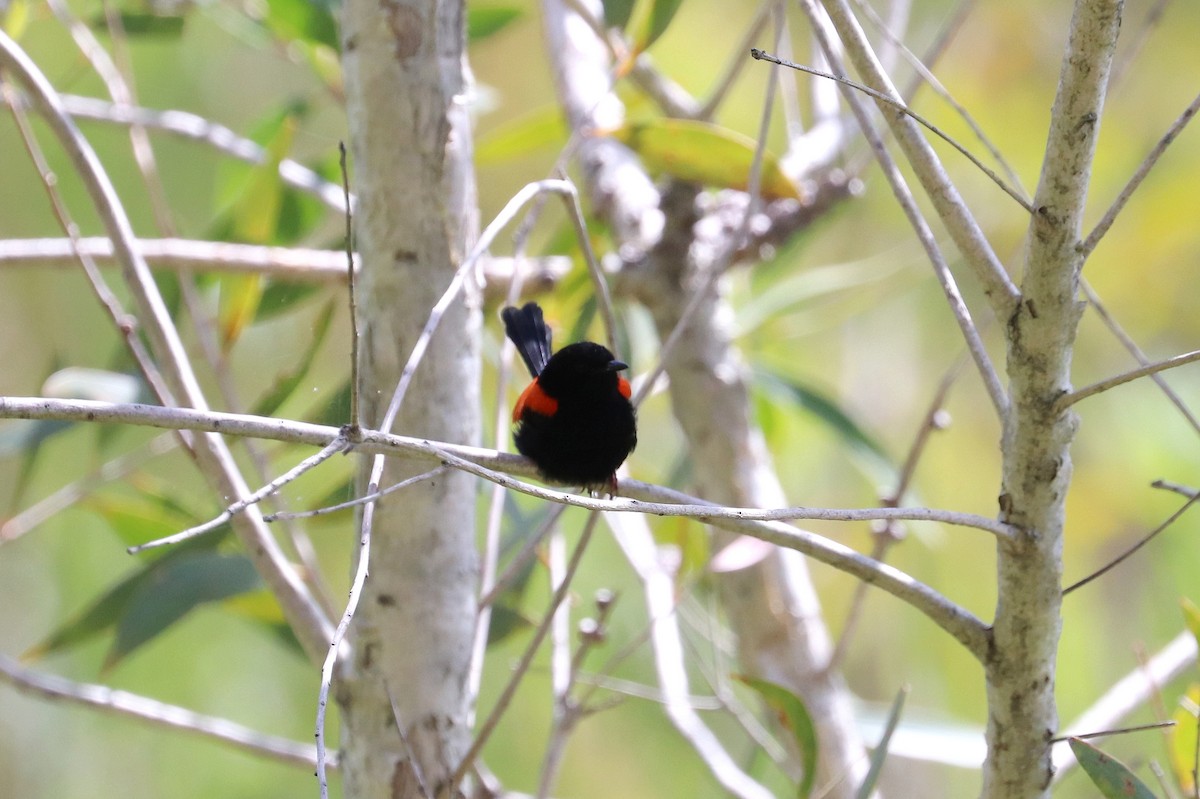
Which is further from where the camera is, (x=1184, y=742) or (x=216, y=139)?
(x=216, y=139)

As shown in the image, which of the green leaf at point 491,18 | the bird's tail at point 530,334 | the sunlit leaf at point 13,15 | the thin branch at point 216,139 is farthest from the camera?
the green leaf at point 491,18

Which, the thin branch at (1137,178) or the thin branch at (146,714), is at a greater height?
the thin branch at (1137,178)

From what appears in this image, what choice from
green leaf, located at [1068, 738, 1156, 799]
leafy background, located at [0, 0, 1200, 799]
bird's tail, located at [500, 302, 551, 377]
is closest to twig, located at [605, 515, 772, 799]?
bird's tail, located at [500, 302, 551, 377]

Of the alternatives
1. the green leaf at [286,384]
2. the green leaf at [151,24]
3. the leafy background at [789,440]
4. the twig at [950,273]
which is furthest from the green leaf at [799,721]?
the leafy background at [789,440]

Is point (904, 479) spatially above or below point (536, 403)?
above

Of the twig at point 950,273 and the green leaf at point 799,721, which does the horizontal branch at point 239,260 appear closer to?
the green leaf at point 799,721

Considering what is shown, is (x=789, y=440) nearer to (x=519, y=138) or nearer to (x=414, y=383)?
(x=519, y=138)

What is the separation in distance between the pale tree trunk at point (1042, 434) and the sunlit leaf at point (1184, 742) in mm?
655

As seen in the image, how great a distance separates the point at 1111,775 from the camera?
138cm

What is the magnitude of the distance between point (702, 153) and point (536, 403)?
713mm

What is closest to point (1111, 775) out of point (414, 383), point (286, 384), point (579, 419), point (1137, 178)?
point (1137, 178)

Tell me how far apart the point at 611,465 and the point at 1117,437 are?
5035 millimetres

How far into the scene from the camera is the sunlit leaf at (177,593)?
6.89 ft

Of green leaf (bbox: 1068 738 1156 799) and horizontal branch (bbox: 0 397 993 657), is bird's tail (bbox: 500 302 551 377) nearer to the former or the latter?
horizontal branch (bbox: 0 397 993 657)
